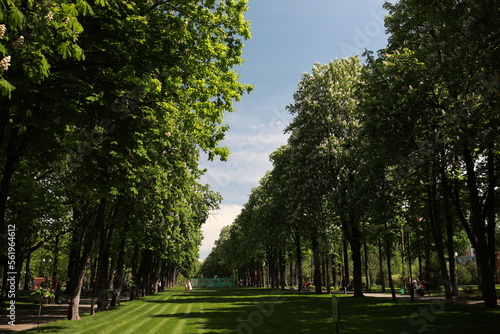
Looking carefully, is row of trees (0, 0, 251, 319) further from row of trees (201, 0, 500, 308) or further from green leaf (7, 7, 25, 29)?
row of trees (201, 0, 500, 308)

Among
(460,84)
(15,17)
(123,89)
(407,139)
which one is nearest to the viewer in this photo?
(15,17)

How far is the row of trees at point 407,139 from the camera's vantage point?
1241 centimetres

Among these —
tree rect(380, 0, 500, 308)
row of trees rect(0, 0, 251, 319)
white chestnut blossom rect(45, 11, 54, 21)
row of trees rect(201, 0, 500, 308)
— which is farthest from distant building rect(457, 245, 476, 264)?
white chestnut blossom rect(45, 11, 54, 21)

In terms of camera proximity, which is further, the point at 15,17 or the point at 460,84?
the point at 460,84

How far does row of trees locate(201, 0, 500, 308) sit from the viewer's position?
12414 mm

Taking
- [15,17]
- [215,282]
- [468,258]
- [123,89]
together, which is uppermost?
[123,89]

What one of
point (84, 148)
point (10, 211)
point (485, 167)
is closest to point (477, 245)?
point (485, 167)

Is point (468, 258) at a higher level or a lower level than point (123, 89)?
lower

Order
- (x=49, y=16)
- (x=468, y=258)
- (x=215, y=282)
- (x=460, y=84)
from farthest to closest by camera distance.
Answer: (x=215, y=282) → (x=468, y=258) → (x=460, y=84) → (x=49, y=16)

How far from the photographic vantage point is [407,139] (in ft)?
65.9

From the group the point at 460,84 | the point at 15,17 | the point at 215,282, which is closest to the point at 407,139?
the point at 460,84

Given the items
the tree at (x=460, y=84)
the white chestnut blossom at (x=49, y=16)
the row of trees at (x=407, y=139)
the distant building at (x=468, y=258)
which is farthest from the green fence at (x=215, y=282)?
the white chestnut blossom at (x=49, y=16)

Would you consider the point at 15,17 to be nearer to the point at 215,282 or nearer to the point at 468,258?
the point at 468,258

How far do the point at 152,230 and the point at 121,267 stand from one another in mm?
3449
